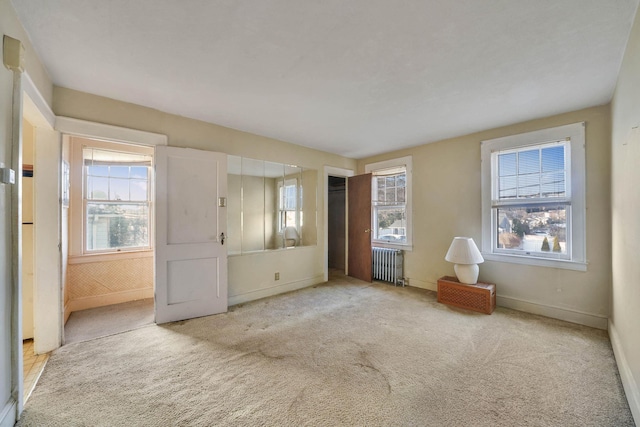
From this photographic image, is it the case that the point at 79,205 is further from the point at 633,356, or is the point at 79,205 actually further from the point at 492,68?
the point at 633,356

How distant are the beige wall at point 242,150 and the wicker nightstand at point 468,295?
6.72 ft

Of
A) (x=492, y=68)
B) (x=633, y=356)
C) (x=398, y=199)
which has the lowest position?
(x=633, y=356)

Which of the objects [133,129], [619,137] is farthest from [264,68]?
[619,137]

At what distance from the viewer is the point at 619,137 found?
A: 87.3 inches

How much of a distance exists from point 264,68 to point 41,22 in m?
1.39

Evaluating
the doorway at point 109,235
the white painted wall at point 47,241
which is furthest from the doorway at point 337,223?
the white painted wall at point 47,241

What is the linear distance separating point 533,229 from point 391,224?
6.92ft

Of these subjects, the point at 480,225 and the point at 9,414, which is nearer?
the point at 9,414

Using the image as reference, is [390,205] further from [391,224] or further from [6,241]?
[6,241]

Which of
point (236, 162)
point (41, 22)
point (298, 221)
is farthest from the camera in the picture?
point (298, 221)

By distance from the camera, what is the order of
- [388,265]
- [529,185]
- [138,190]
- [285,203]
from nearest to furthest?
1. [529,185]
2. [138,190]
3. [285,203]
4. [388,265]

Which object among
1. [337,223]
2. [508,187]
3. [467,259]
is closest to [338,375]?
[467,259]

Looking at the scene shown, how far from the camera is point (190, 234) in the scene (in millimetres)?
3102

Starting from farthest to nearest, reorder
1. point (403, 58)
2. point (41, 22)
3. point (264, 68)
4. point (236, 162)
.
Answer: point (236, 162) < point (264, 68) < point (403, 58) < point (41, 22)
